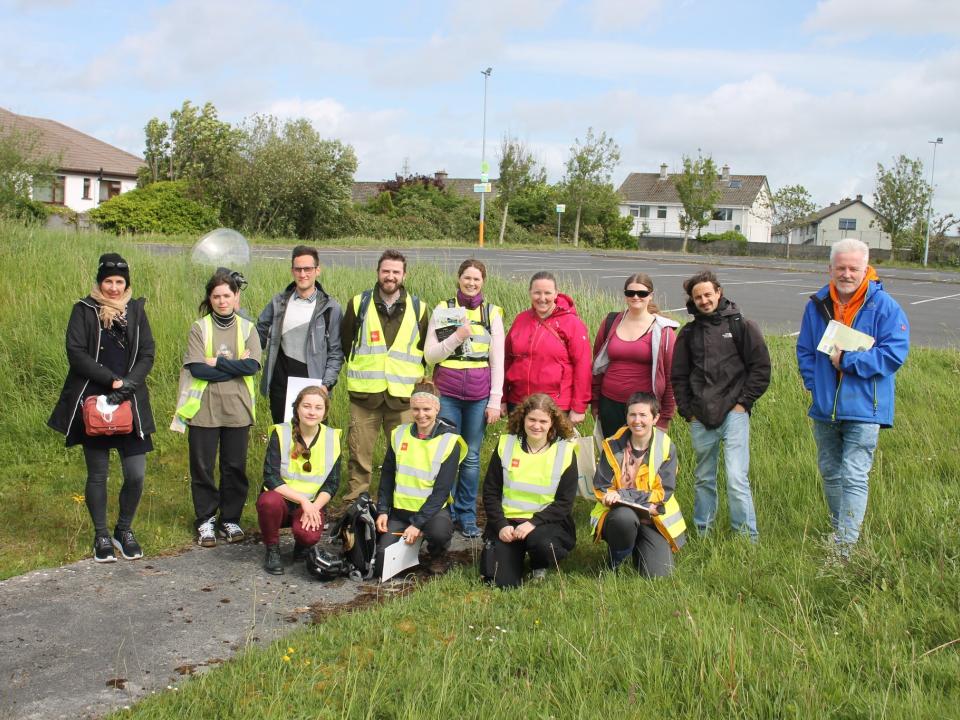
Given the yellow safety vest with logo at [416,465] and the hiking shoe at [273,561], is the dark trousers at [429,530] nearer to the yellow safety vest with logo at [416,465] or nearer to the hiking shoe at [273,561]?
the yellow safety vest with logo at [416,465]

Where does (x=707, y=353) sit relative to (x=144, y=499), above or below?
above

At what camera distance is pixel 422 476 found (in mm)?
6102

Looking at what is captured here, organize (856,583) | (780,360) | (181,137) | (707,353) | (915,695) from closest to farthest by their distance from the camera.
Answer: (915,695)
(856,583)
(707,353)
(780,360)
(181,137)

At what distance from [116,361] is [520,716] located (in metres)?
3.77

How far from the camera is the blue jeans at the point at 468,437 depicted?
676 centimetres

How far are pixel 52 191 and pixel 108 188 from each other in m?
9.55

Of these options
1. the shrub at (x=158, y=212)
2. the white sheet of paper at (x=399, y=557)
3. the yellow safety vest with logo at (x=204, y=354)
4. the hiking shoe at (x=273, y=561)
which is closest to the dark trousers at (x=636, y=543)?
the white sheet of paper at (x=399, y=557)

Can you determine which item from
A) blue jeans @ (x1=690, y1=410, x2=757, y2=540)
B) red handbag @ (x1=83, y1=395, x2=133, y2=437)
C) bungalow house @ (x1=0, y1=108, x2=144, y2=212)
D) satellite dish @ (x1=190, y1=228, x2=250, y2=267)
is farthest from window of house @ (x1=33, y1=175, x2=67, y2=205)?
blue jeans @ (x1=690, y1=410, x2=757, y2=540)

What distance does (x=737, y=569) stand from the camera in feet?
17.6

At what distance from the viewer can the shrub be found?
35438 mm

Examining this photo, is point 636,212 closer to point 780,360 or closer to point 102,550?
point 780,360

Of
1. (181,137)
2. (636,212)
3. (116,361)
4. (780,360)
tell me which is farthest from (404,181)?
(116,361)

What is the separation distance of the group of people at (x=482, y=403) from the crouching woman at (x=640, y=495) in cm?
1

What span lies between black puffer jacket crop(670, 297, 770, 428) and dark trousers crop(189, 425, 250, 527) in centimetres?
326
